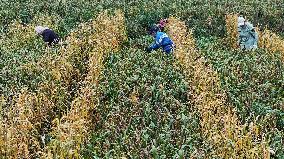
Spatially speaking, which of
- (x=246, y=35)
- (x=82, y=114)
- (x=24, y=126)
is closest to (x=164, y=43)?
(x=246, y=35)

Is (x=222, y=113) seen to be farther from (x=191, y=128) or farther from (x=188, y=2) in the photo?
(x=188, y=2)

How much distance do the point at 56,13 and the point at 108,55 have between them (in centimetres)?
676

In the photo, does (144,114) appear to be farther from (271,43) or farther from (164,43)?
(271,43)

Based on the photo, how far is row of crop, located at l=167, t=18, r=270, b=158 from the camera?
22.6 feet

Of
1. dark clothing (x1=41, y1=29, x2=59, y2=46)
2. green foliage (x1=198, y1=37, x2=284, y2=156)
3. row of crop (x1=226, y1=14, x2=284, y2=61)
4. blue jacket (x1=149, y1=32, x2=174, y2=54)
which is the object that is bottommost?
row of crop (x1=226, y1=14, x2=284, y2=61)

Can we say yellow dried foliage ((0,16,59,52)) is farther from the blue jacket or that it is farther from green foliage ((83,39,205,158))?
the blue jacket

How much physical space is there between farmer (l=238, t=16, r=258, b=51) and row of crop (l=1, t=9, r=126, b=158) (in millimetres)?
4022

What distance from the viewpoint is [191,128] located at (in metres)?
8.07

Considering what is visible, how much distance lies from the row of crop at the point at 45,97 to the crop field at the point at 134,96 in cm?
2

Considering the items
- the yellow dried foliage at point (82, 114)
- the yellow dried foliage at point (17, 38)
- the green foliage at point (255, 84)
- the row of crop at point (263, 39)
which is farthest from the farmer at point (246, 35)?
the yellow dried foliage at point (17, 38)

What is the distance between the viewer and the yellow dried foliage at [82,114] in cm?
682

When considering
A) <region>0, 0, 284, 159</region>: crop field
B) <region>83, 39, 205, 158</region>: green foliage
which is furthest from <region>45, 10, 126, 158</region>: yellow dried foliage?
<region>83, 39, 205, 158</region>: green foliage

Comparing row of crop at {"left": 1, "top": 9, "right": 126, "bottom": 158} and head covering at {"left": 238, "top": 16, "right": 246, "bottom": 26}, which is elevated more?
row of crop at {"left": 1, "top": 9, "right": 126, "bottom": 158}

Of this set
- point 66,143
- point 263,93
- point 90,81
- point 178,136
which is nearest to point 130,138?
point 178,136
